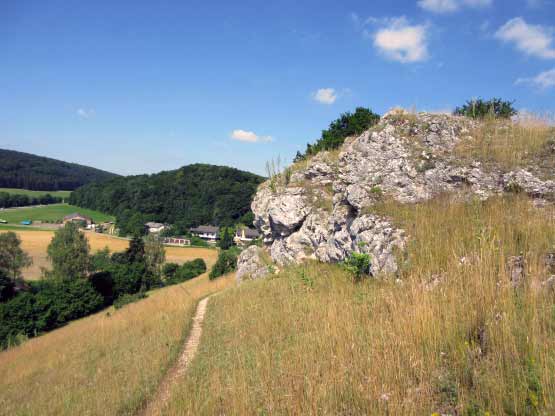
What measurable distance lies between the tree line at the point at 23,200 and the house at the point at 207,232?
80.5 m

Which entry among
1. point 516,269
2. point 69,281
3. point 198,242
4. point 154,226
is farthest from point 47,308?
point 154,226

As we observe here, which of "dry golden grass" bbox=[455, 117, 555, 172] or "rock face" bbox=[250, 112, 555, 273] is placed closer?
"rock face" bbox=[250, 112, 555, 273]

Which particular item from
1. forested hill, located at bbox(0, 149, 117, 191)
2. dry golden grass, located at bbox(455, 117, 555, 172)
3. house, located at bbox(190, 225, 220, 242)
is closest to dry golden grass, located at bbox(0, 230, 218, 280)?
house, located at bbox(190, 225, 220, 242)

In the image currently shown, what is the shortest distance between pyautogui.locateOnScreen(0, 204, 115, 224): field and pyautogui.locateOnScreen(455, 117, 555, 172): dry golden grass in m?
122

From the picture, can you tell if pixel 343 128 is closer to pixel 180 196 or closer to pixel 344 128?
pixel 344 128

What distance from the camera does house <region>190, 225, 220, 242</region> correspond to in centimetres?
9592

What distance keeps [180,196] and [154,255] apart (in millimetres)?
73160

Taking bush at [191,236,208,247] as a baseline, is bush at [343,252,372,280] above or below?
above

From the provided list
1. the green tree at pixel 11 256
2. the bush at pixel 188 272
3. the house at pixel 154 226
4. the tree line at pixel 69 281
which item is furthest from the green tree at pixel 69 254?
the house at pixel 154 226

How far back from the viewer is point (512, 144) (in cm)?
895

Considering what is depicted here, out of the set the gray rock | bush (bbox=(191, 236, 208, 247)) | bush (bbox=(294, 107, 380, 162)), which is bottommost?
bush (bbox=(191, 236, 208, 247))

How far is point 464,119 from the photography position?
1094cm

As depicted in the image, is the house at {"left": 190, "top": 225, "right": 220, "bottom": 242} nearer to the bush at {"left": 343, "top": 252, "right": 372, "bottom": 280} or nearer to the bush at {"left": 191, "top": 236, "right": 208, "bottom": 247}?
the bush at {"left": 191, "top": 236, "right": 208, "bottom": 247}

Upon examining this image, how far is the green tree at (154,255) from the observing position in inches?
1854
